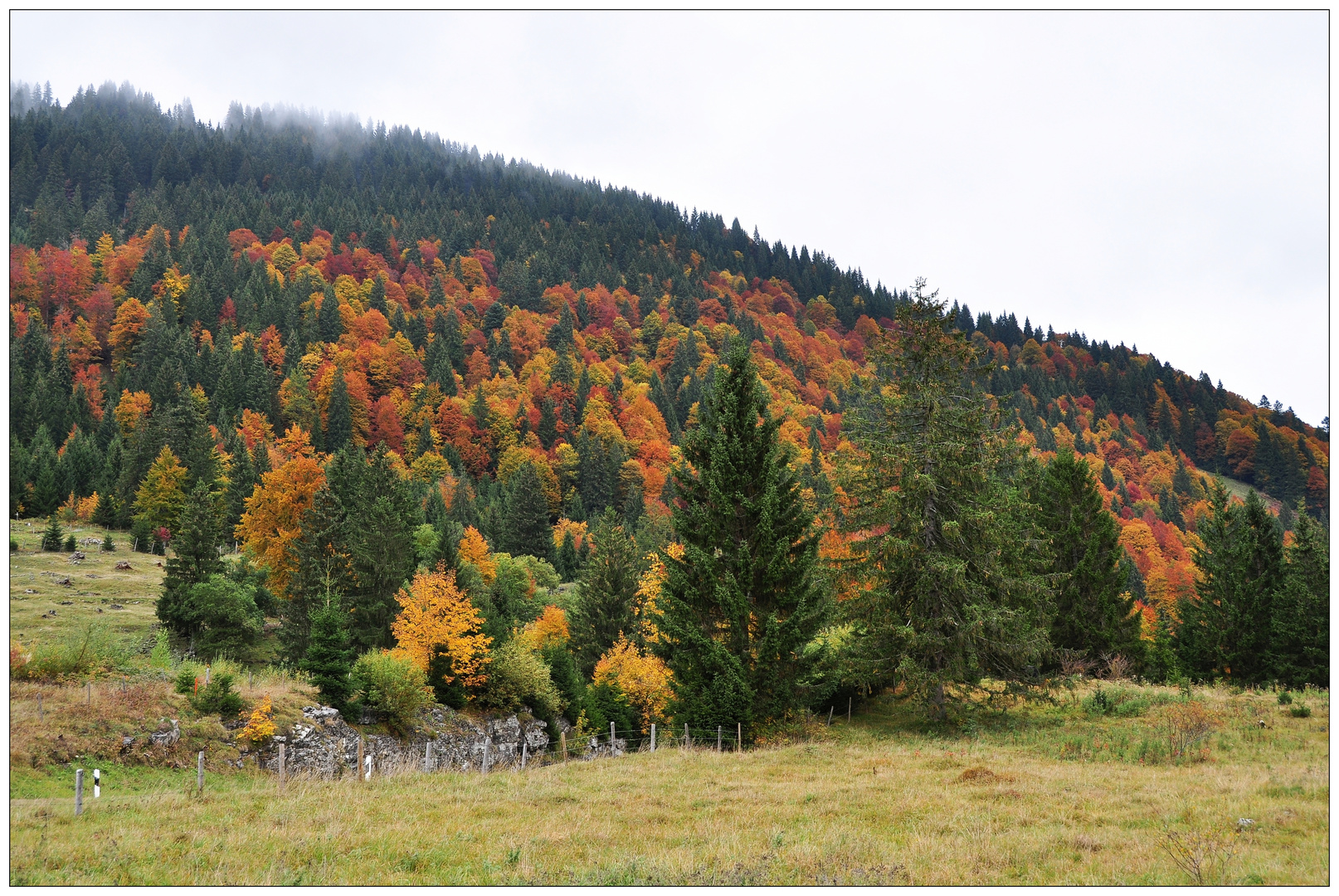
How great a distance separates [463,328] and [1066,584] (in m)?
154

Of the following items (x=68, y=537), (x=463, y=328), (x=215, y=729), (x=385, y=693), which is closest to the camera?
(x=215, y=729)

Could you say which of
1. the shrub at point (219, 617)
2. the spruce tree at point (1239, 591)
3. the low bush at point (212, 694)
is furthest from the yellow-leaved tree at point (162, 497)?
the spruce tree at point (1239, 591)

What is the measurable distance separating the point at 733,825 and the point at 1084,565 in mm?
36623

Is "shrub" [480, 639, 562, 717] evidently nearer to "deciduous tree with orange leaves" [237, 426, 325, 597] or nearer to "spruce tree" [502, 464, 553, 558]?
"deciduous tree with orange leaves" [237, 426, 325, 597]

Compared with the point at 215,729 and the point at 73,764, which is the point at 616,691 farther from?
the point at 73,764

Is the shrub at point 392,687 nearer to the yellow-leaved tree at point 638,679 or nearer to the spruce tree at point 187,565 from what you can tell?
the yellow-leaved tree at point 638,679

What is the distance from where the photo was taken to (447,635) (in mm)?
37625

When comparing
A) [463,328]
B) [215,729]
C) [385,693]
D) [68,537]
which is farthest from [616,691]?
[463,328]

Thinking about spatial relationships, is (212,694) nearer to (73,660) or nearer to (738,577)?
(73,660)

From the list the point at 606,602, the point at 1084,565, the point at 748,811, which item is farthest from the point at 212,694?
the point at 1084,565

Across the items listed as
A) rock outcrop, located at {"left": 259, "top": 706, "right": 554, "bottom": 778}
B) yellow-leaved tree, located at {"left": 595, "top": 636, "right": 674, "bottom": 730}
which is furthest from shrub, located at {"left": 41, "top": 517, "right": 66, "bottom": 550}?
→ yellow-leaved tree, located at {"left": 595, "top": 636, "right": 674, "bottom": 730}

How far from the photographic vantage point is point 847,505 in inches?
986

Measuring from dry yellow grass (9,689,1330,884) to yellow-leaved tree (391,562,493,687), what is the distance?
1940 centimetres

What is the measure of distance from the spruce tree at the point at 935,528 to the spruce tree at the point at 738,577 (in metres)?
2.28
